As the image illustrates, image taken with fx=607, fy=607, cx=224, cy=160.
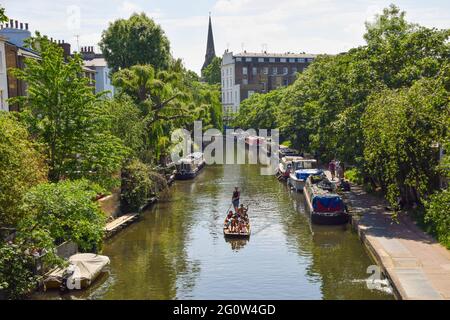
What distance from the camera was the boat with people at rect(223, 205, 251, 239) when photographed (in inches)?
1375

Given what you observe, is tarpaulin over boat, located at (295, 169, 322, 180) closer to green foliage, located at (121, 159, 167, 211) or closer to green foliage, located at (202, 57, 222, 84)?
green foliage, located at (121, 159, 167, 211)

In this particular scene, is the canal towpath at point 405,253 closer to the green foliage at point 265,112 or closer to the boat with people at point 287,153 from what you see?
the boat with people at point 287,153

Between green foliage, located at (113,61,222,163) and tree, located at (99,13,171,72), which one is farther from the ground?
tree, located at (99,13,171,72)

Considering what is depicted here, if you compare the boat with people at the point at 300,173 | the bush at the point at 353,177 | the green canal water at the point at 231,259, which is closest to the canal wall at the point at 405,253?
the green canal water at the point at 231,259

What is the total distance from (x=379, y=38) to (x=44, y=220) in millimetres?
26192

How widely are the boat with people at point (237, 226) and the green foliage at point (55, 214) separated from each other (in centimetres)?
1111

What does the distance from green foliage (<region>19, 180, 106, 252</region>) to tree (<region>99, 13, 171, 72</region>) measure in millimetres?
42733

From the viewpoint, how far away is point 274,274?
27703 millimetres

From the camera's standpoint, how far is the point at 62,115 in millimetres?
30938

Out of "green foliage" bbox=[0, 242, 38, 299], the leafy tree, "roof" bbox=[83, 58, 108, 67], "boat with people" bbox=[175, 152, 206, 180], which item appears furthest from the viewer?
"roof" bbox=[83, 58, 108, 67]

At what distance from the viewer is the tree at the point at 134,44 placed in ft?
219

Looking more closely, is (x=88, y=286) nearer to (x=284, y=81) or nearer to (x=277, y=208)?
(x=277, y=208)

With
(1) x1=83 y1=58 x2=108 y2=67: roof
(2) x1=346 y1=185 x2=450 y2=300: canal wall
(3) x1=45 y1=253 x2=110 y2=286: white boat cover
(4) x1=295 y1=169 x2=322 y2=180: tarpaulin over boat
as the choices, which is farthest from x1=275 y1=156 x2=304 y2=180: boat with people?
(3) x1=45 y1=253 x2=110 y2=286: white boat cover
